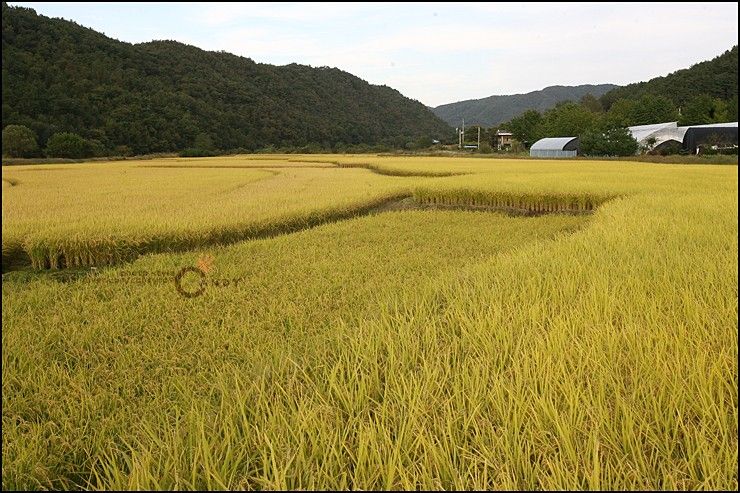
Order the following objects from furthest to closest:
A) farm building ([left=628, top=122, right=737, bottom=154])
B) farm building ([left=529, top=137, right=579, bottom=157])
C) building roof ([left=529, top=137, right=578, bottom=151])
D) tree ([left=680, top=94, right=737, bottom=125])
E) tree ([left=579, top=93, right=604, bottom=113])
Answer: tree ([left=579, top=93, right=604, bottom=113]), tree ([left=680, top=94, right=737, bottom=125]), building roof ([left=529, top=137, right=578, bottom=151]), farm building ([left=529, top=137, right=579, bottom=157]), farm building ([left=628, top=122, right=737, bottom=154])

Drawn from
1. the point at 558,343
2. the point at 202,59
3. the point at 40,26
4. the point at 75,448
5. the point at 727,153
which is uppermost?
the point at 202,59

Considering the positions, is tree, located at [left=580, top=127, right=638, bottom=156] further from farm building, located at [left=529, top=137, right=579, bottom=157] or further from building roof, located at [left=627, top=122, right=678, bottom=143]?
building roof, located at [left=627, top=122, right=678, bottom=143]

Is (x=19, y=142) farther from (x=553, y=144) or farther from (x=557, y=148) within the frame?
(x=553, y=144)

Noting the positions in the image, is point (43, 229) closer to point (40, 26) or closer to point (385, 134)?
point (40, 26)

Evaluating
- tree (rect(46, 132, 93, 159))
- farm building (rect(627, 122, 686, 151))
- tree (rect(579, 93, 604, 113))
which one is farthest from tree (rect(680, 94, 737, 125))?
tree (rect(46, 132, 93, 159))

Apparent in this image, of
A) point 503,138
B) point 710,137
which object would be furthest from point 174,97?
point 503,138

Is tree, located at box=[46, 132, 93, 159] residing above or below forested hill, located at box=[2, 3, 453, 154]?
below

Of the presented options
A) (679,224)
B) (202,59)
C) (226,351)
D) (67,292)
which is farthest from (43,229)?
(202,59)
